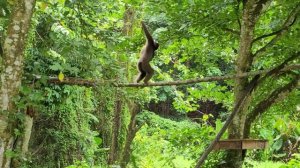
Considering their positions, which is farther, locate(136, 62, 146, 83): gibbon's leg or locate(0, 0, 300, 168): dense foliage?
locate(136, 62, 146, 83): gibbon's leg

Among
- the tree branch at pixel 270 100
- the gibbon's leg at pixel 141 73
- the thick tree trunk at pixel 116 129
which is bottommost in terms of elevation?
the thick tree trunk at pixel 116 129

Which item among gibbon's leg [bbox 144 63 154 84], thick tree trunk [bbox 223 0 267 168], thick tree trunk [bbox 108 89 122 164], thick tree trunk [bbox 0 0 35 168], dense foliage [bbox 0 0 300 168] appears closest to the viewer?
thick tree trunk [bbox 0 0 35 168]

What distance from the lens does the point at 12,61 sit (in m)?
2.25

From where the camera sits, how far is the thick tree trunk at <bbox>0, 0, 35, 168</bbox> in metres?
2.24

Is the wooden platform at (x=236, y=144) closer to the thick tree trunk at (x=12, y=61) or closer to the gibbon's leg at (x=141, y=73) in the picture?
the gibbon's leg at (x=141, y=73)

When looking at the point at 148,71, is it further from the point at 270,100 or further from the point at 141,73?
the point at 270,100

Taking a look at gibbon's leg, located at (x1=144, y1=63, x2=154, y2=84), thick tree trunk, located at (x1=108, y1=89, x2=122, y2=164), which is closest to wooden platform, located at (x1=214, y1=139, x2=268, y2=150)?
gibbon's leg, located at (x1=144, y1=63, x2=154, y2=84)

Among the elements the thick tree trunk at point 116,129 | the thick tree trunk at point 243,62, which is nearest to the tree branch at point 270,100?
the thick tree trunk at point 243,62

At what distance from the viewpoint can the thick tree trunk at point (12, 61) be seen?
2238 millimetres

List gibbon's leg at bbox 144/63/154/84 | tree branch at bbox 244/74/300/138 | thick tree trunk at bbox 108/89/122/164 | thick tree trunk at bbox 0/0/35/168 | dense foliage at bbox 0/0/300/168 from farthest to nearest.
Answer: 1. thick tree trunk at bbox 108/89/122/164
2. gibbon's leg at bbox 144/63/154/84
3. tree branch at bbox 244/74/300/138
4. dense foliage at bbox 0/0/300/168
5. thick tree trunk at bbox 0/0/35/168

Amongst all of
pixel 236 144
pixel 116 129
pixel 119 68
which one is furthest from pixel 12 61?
pixel 116 129

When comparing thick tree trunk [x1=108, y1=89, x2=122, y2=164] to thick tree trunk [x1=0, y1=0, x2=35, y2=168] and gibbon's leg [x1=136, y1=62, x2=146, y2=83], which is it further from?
thick tree trunk [x1=0, y1=0, x2=35, y2=168]

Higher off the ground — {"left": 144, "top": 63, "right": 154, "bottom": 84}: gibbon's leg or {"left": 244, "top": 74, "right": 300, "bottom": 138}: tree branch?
{"left": 144, "top": 63, "right": 154, "bottom": 84}: gibbon's leg

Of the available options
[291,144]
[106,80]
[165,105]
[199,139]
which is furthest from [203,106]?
[106,80]
